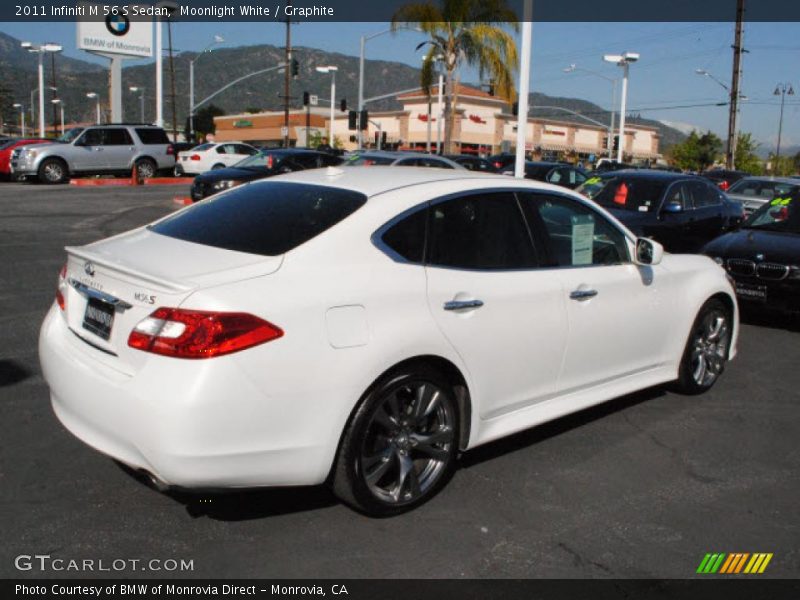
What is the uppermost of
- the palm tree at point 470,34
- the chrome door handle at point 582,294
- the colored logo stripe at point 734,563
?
the palm tree at point 470,34

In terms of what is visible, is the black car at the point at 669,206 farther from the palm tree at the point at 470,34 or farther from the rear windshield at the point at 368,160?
the palm tree at the point at 470,34

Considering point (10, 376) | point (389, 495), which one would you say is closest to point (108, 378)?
point (389, 495)

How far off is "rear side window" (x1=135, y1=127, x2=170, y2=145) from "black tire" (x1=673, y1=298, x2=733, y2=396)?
24584 mm

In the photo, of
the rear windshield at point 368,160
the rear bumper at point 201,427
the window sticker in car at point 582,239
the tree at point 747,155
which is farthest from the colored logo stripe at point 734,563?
the tree at point 747,155

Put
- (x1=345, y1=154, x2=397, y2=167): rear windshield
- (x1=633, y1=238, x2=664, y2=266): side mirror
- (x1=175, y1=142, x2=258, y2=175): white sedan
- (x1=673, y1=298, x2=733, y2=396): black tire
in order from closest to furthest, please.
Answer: (x1=633, y1=238, x2=664, y2=266): side mirror → (x1=673, y1=298, x2=733, y2=396): black tire → (x1=345, y1=154, x2=397, y2=167): rear windshield → (x1=175, y1=142, x2=258, y2=175): white sedan

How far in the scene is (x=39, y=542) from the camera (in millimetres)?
3512

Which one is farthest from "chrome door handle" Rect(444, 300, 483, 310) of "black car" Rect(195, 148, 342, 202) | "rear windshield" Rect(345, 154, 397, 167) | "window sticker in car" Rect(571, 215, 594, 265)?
"black car" Rect(195, 148, 342, 202)

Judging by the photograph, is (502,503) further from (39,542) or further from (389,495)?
(39,542)

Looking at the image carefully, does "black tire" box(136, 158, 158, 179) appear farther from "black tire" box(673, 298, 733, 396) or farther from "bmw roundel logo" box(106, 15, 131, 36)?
"black tire" box(673, 298, 733, 396)

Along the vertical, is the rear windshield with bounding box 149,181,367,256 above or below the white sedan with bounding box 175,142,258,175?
below

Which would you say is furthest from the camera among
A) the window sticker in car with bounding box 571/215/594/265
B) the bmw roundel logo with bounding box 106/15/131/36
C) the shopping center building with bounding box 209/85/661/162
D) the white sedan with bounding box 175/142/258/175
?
the shopping center building with bounding box 209/85/661/162

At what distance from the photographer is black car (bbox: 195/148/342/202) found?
1747 cm

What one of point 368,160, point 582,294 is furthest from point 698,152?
point 582,294

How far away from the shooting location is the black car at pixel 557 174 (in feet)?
65.6
